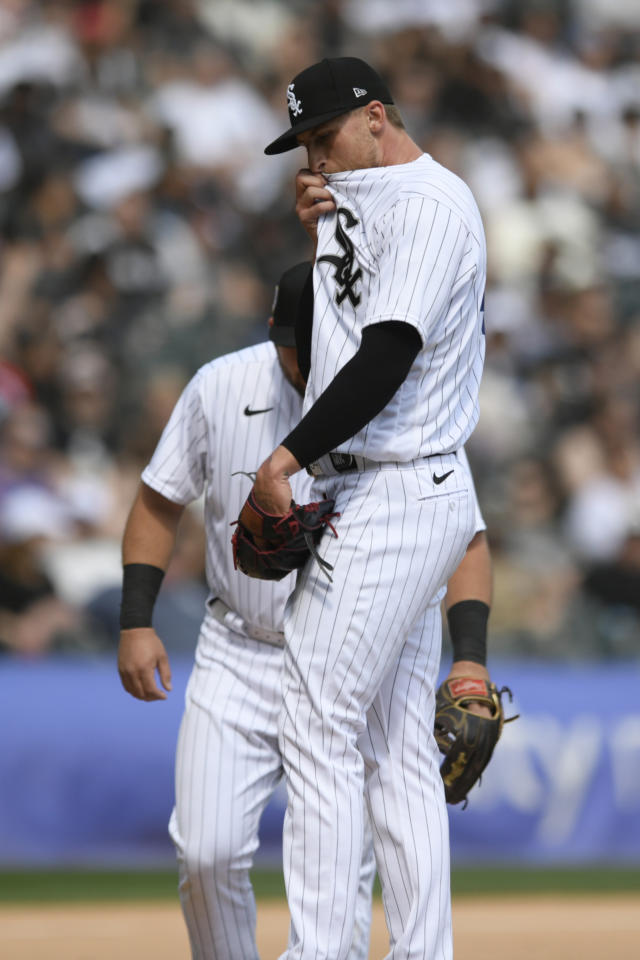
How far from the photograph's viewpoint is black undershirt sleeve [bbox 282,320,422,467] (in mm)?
2502

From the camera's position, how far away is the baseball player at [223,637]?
3252mm

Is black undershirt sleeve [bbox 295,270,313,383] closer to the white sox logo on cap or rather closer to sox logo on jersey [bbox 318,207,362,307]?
sox logo on jersey [bbox 318,207,362,307]

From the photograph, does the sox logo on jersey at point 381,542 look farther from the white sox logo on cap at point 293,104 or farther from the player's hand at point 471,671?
the player's hand at point 471,671

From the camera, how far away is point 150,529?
3484 millimetres

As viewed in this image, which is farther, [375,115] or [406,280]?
[375,115]

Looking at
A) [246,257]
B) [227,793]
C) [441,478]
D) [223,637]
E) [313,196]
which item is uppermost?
[246,257]

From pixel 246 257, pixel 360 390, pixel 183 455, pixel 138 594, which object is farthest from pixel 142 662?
pixel 246 257

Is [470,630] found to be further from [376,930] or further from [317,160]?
[376,930]

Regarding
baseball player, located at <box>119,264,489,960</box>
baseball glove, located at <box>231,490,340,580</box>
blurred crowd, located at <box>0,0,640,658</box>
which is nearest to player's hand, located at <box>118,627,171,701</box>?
baseball player, located at <box>119,264,489,960</box>

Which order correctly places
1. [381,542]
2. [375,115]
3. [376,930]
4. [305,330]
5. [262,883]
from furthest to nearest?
[262,883], [376,930], [305,330], [375,115], [381,542]

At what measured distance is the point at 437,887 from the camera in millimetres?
2723

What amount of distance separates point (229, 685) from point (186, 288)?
15.6ft

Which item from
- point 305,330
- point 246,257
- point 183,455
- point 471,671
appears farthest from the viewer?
point 246,257

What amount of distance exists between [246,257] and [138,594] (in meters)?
5.08
